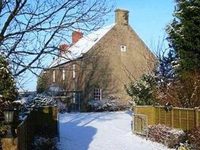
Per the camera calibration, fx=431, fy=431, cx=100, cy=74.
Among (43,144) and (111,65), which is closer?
(43,144)

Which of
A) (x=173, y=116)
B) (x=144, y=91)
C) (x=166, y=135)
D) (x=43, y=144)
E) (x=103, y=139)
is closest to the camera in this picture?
(x=43, y=144)

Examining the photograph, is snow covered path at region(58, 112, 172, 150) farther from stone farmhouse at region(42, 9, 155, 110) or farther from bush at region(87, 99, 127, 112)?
stone farmhouse at region(42, 9, 155, 110)

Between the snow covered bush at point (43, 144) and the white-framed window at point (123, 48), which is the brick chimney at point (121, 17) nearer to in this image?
the white-framed window at point (123, 48)

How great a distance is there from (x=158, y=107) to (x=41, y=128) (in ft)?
20.1

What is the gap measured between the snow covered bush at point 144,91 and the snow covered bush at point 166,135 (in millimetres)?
3492

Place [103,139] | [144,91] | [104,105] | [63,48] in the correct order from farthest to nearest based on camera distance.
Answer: [104,105], [144,91], [103,139], [63,48]

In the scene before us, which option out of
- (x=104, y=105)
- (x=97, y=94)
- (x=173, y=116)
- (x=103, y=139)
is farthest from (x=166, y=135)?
(x=97, y=94)

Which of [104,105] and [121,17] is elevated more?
[121,17]

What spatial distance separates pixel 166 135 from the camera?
1859 cm

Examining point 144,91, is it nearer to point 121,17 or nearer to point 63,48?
point 63,48

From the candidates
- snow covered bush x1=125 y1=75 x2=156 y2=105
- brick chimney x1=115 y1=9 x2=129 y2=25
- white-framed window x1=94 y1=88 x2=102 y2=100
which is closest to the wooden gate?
snow covered bush x1=125 y1=75 x2=156 y2=105

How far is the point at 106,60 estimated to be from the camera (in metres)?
45.2

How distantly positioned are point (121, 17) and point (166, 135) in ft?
95.4

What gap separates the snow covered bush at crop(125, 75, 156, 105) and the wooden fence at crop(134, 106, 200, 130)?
1.31m
